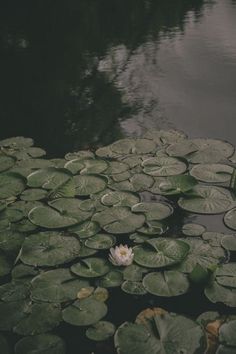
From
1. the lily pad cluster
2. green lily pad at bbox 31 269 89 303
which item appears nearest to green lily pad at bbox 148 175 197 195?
the lily pad cluster

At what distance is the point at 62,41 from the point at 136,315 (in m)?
3.21

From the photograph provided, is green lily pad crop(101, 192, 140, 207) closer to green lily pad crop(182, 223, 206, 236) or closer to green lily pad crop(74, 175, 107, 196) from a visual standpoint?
green lily pad crop(74, 175, 107, 196)

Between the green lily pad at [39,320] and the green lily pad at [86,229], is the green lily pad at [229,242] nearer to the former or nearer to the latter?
the green lily pad at [86,229]

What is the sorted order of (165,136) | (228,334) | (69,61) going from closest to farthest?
(228,334) → (165,136) → (69,61)

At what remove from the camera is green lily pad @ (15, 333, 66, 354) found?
3.87ft

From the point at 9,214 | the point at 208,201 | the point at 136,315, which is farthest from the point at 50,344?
the point at 208,201

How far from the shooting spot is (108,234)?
162 cm

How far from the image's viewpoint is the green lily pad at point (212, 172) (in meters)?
1.88

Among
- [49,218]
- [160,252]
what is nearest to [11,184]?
[49,218]

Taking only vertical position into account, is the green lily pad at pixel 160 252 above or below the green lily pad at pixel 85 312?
above

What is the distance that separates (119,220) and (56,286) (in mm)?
390

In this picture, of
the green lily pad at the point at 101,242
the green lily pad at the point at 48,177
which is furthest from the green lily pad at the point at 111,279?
the green lily pad at the point at 48,177

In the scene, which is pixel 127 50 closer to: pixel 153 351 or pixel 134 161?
pixel 134 161

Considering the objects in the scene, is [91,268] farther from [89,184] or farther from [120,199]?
[89,184]
